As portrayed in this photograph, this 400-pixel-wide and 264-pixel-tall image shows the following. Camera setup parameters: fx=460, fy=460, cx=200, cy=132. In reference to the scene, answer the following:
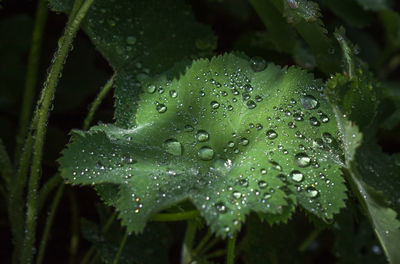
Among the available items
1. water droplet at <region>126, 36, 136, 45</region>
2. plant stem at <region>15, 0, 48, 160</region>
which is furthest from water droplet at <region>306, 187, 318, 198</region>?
plant stem at <region>15, 0, 48, 160</region>

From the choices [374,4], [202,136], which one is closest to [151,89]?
[202,136]

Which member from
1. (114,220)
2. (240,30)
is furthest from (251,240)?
(240,30)

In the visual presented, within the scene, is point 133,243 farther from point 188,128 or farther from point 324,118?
point 324,118

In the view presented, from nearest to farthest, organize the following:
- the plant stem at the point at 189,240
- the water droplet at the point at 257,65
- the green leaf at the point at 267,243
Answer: the water droplet at the point at 257,65 < the plant stem at the point at 189,240 < the green leaf at the point at 267,243

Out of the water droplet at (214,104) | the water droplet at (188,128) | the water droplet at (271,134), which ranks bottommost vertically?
the water droplet at (188,128)

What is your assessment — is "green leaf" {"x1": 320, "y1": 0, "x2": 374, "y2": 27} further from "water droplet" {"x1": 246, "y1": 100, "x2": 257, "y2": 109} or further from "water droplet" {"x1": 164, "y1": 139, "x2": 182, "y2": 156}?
"water droplet" {"x1": 164, "y1": 139, "x2": 182, "y2": 156}

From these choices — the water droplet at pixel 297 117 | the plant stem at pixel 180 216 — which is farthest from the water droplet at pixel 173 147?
the water droplet at pixel 297 117

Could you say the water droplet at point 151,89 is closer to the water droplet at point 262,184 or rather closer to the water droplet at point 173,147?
the water droplet at point 173,147
